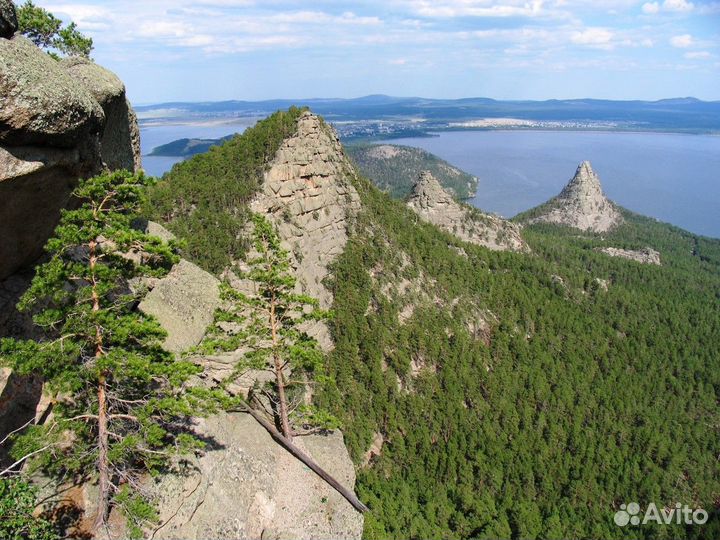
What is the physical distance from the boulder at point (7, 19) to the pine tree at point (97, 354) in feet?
16.5

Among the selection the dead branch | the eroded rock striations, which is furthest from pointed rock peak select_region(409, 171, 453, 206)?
the dead branch

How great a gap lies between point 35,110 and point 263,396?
1709cm

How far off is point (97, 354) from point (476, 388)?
6057cm

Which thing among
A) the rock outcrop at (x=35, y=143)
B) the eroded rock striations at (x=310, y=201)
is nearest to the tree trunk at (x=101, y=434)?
the rock outcrop at (x=35, y=143)

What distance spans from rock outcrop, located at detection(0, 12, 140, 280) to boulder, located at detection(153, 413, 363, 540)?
9563mm

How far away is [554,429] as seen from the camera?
6644 centimetres

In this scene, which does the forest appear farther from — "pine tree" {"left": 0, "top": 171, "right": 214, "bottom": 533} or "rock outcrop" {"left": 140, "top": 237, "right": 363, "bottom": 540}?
"pine tree" {"left": 0, "top": 171, "right": 214, "bottom": 533}

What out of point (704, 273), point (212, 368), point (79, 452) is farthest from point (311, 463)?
point (704, 273)

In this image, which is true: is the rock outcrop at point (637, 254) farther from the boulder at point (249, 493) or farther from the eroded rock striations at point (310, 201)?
the boulder at point (249, 493)

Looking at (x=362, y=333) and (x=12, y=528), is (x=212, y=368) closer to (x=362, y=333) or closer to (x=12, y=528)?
(x=12, y=528)

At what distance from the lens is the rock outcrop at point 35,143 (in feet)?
44.0

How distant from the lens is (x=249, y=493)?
19984 millimetres

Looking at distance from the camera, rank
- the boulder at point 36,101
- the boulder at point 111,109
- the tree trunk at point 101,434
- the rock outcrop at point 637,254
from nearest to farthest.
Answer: the boulder at point 36,101 < the tree trunk at point 101,434 < the boulder at point 111,109 < the rock outcrop at point 637,254

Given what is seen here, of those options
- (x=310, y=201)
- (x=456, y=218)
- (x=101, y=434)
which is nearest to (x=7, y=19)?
(x=101, y=434)
